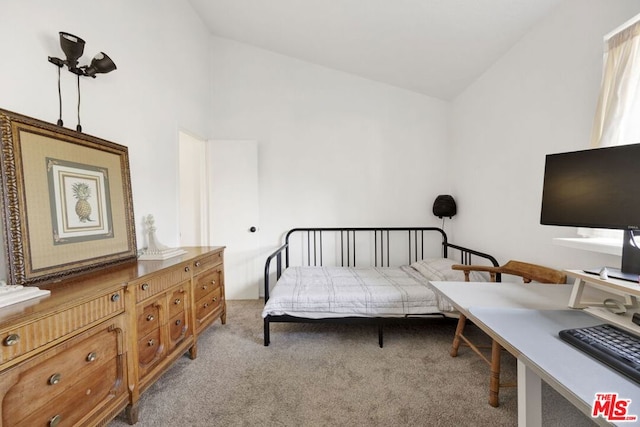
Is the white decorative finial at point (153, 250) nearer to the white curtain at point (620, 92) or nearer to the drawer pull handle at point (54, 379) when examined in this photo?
the drawer pull handle at point (54, 379)

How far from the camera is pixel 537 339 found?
0.90m

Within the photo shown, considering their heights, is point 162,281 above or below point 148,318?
above

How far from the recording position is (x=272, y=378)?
5.90 feet

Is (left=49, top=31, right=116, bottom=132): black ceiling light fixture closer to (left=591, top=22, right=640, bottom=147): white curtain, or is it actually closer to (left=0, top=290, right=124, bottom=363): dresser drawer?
(left=0, top=290, right=124, bottom=363): dresser drawer

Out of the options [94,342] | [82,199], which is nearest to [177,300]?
[94,342]

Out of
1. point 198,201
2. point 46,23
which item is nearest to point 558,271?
point 46,23

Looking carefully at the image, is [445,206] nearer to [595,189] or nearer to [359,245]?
[359,245]

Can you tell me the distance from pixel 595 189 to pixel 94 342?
2313 mm

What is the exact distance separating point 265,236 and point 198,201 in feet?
3.42

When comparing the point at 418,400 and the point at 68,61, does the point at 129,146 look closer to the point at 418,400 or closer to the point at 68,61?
the point at 68,61

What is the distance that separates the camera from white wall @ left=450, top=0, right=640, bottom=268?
1584 mm

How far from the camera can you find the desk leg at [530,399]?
98 cm

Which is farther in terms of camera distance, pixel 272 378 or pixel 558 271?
pixel 272 378

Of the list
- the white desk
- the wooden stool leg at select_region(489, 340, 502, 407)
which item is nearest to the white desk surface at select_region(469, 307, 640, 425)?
the white desk
